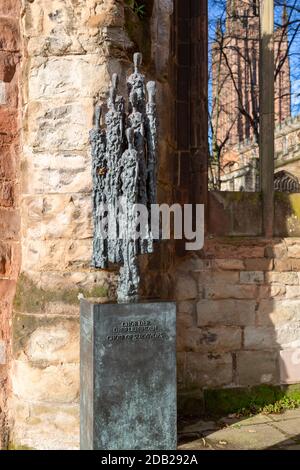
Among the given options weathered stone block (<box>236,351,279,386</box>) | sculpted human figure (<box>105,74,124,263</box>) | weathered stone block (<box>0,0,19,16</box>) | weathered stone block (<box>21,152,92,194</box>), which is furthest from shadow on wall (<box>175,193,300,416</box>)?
weathered stone block (<box>0,0,19,16</box>)

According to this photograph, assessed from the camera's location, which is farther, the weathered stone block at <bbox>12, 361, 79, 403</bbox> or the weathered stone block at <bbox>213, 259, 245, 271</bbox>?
the weathered stone block at <bbox>213, 259, 245, 271</bbox>

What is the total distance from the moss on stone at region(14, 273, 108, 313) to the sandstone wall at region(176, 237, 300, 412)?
1284 millimetres

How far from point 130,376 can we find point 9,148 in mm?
2337

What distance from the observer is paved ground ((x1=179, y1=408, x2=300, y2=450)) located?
4.43m

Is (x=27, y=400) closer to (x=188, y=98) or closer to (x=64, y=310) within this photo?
(x=64, y=310)

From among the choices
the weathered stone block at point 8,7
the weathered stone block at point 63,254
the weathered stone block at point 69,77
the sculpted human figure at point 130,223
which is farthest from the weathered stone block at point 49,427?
the weathered stone block at point 8,7

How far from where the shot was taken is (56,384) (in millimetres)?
4254

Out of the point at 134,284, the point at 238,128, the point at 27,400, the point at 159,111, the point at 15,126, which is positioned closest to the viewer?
the point at 134,284

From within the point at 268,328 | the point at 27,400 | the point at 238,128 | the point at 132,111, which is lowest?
the point at 27,400

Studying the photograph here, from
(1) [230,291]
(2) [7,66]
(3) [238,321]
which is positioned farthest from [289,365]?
(2) [7,66]

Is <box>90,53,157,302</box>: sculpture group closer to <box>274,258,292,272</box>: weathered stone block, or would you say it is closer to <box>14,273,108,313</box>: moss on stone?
<box>14,273,108,313</box>: moss on stone
